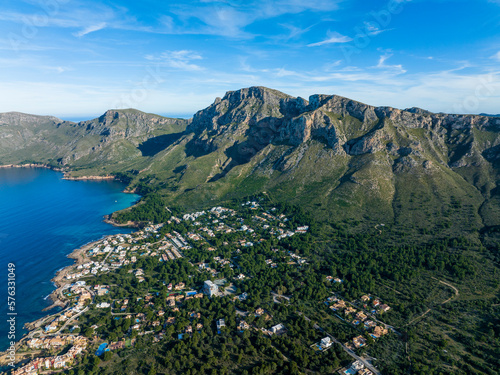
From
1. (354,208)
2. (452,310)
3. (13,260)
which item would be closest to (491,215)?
(354,208)

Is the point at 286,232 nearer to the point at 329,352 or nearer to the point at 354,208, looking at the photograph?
the point at 354,208

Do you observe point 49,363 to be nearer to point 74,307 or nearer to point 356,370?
point 74,307

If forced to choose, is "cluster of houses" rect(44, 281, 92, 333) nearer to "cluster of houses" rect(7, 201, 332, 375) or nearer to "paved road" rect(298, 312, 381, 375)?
"cluster of houses" rect(7, 201, 332, 375)

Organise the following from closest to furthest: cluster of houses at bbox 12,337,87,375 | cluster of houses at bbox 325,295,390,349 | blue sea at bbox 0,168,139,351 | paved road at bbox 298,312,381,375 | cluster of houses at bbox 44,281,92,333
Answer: cluster of houses at bbox 12,337,87,375 → paved road at bbox 298,312,381,375 → cluster of houses at bbox 325,295,390,349 → cluster of houses at bbox 44,281,92,333 → blue sea at bbox 0,168,139,351

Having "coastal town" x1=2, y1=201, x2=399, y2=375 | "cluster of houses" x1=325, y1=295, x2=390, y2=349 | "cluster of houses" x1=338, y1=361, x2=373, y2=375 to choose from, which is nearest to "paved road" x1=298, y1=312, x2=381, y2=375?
"coastal town" x1=2, y1=201, x2=399, y2=375

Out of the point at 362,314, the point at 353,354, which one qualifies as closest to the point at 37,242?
the point at 353,354

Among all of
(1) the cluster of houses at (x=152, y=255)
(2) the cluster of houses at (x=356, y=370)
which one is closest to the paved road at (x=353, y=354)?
(2) the cluster of houses at (x=356, y=370)

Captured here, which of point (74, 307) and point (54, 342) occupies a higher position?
point (54, 342)

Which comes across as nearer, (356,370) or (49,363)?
(356,370)
